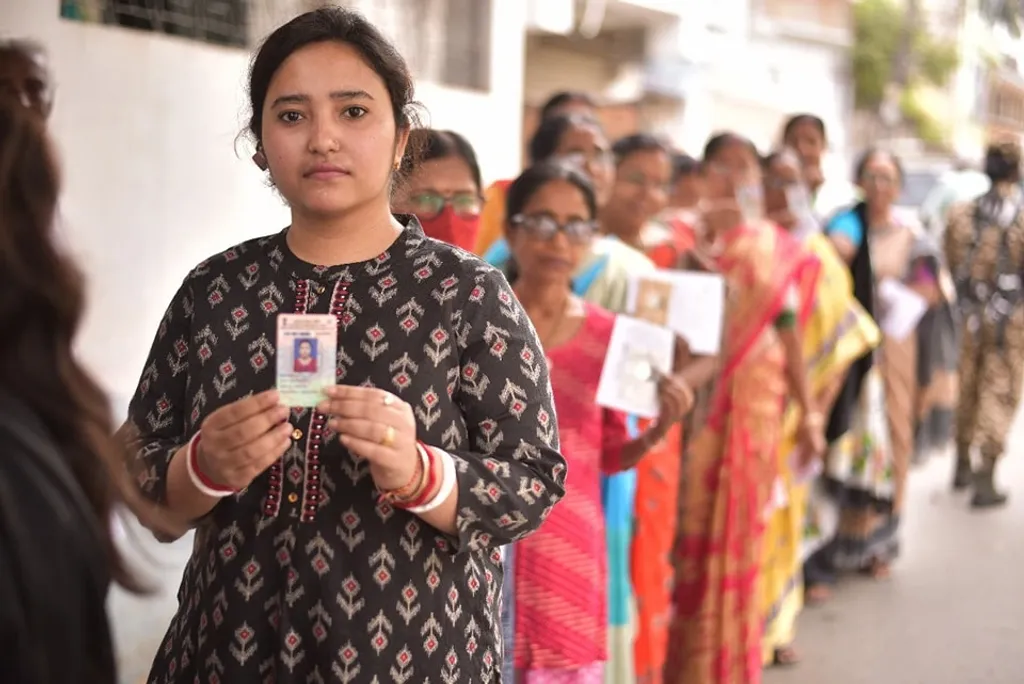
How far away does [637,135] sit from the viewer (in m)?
4.98

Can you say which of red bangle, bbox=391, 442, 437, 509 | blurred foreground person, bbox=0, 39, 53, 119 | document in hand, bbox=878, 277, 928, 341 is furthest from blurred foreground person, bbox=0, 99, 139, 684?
document in hand, bbox=878, 277, 928, 341

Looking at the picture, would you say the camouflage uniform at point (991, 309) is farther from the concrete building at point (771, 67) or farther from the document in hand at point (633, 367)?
the document in hand at point (633, 367)

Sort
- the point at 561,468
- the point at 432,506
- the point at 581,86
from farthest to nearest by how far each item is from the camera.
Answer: the point at 581,86 < the point at 561,468 < the point at 432,506

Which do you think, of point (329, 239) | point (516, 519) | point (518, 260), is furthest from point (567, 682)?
point (329, 239)

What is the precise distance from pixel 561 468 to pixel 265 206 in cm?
350

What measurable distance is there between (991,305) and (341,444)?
26.5 feet

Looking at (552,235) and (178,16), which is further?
(178,16)

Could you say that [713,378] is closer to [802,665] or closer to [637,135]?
[637,135]

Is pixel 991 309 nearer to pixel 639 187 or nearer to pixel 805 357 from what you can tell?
pixel 805 357

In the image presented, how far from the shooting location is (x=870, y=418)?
7.25 m

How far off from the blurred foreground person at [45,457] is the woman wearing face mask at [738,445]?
3.47 metres

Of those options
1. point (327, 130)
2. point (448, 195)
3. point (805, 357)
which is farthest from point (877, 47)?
point (327, 130)

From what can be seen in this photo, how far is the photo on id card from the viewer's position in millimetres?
1833

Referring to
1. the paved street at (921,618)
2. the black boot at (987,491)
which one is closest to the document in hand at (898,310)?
the paved street at (921,618)
